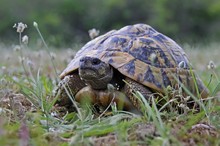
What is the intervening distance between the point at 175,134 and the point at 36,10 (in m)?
25.3

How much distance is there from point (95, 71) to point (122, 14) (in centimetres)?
2167

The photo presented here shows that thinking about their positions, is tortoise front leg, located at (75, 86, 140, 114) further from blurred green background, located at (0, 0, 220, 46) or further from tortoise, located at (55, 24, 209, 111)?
blurred green background, located at (0, 0, 220, 46)

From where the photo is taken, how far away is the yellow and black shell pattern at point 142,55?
306 cm

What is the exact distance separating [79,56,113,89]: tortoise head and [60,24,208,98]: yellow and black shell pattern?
0.06 metres

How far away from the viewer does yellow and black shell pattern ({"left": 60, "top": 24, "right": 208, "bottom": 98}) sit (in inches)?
121

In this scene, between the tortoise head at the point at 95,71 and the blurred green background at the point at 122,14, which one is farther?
the blurred green background at the point at 122,14

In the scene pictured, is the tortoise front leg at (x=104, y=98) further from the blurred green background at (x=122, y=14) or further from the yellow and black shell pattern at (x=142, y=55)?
the blurred green background at (x=122, y=14)

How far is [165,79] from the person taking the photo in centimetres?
314

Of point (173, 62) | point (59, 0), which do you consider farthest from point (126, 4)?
point (173, 62)

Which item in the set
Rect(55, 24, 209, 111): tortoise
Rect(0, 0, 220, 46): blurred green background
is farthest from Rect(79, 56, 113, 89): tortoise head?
Rect(0, 0, 220, 46): blurred green background

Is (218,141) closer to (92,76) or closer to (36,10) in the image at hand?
(92,76)

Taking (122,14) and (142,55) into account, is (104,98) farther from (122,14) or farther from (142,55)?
(122,14)

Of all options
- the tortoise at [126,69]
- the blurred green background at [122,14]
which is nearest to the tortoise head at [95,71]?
the tortoise at [126,69]

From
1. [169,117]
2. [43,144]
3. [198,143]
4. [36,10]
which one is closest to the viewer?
[43,144]
